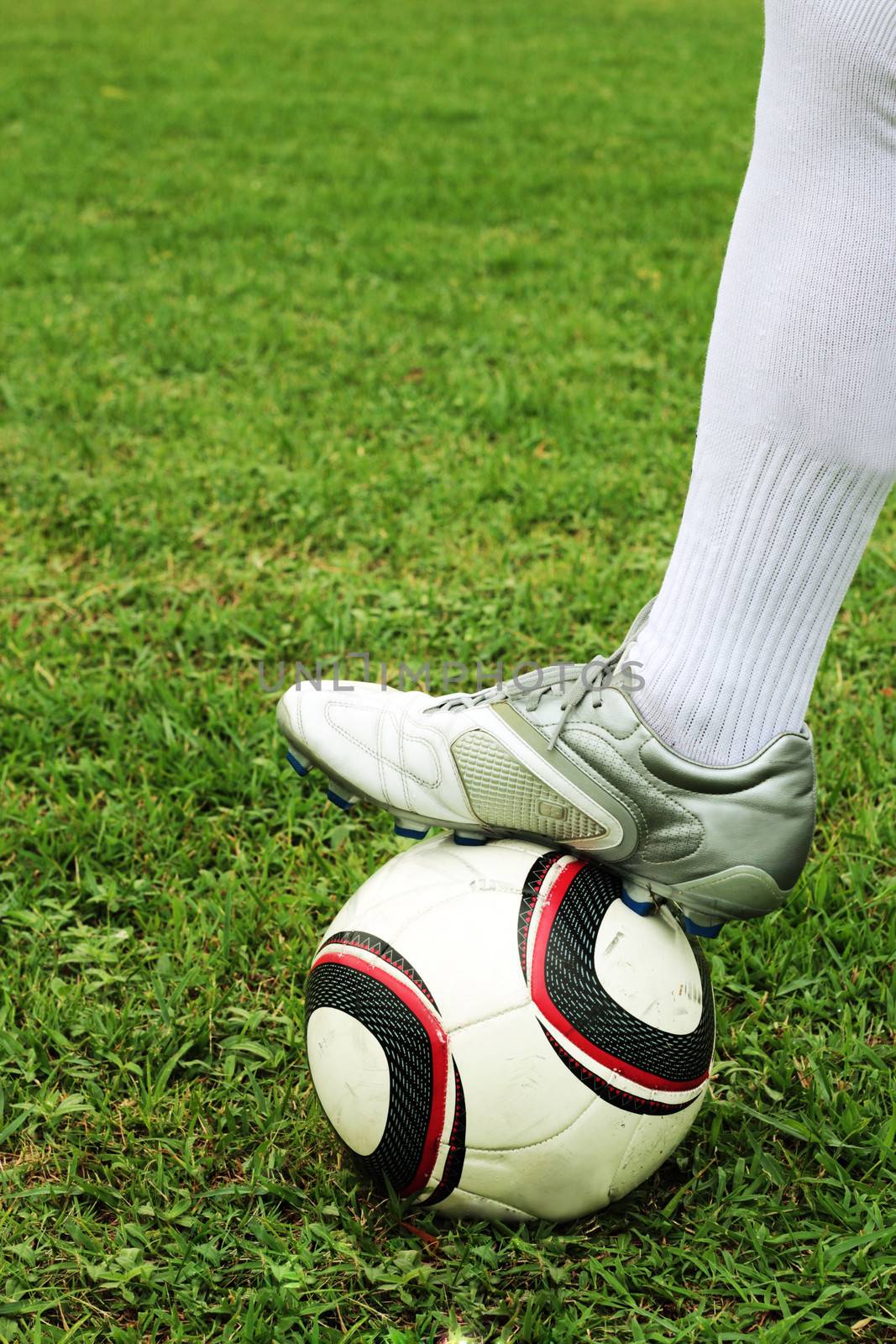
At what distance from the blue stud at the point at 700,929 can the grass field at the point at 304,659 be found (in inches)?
13.8

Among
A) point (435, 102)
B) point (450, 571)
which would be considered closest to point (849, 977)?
point (450, 571)

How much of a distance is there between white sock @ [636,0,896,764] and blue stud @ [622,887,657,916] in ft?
0.80

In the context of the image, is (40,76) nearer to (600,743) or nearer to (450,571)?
(450,571)

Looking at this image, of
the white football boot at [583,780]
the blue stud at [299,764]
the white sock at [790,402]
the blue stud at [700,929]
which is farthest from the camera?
the blue stud at [299,764]

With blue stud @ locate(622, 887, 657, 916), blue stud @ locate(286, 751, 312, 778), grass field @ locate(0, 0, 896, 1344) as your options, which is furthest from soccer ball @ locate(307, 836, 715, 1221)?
blue stud @ locate(286, 751, 312, 778)

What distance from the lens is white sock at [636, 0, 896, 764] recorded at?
1515mm

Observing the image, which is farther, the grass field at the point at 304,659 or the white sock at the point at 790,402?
the grass field at the point at 304,659

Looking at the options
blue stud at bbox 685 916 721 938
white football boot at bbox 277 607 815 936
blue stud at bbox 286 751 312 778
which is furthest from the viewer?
blue stud at bbox 286 751 312 778

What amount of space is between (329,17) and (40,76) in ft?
15.6

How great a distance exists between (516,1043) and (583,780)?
389 millimetres

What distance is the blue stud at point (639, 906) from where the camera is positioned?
188cm

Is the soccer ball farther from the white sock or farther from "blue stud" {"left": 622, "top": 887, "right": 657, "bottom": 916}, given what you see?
the white sock

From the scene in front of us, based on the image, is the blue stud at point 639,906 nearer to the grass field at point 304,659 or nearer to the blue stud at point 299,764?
the grass field at point 304,659

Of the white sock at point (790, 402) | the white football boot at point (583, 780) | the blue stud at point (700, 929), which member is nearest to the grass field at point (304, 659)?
the blue stud at point (700, 929)
